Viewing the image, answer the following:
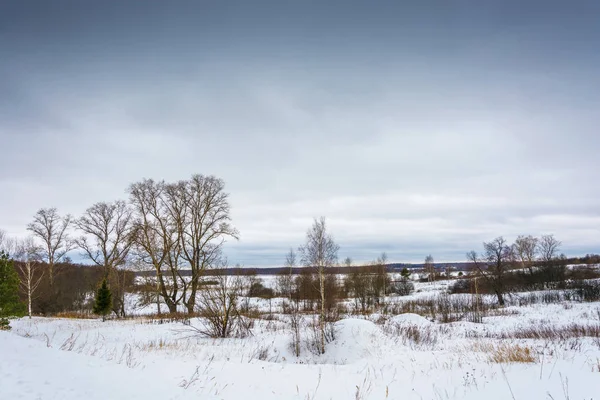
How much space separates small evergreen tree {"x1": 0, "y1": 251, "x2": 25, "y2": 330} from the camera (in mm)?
17266

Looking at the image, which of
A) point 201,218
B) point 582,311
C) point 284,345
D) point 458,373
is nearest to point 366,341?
point 284,345

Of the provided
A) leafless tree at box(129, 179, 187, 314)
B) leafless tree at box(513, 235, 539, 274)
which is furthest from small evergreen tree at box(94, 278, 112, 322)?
leafless tree at box(513, 235, 539, 274)

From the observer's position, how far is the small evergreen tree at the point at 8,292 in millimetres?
17266

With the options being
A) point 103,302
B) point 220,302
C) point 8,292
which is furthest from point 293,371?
point 103,302

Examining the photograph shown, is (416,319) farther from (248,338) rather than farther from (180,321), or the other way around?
(180,321)

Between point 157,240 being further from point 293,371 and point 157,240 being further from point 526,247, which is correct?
point 526,247

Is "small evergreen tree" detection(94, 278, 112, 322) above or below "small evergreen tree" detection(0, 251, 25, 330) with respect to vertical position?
below

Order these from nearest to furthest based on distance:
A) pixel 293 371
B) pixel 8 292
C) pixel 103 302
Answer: pixel 293 371, pixel 8 292, pixel 103 302

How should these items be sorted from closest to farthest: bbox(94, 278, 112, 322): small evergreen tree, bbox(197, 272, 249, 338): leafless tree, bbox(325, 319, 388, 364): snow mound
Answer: bbox(325, 319, 388, 364): snow mound
bbox(197, 272, 249, 338): leafless tree
bbox(94, 278, 112, 322): small evergreen tree

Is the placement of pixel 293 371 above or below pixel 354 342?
above

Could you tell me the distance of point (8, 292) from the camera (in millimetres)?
17859

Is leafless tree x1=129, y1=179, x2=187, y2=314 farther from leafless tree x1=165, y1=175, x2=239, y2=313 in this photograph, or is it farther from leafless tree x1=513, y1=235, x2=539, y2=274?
leafless tree x1=513, y1=235, x2=539, y2=274

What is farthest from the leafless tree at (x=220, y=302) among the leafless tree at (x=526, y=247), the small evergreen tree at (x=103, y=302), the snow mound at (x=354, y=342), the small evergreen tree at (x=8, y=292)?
the leafless tree at (x=526, y=247)

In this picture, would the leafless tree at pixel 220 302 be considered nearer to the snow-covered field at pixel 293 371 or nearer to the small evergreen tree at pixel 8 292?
the snow-covered field at pixel 293 371
